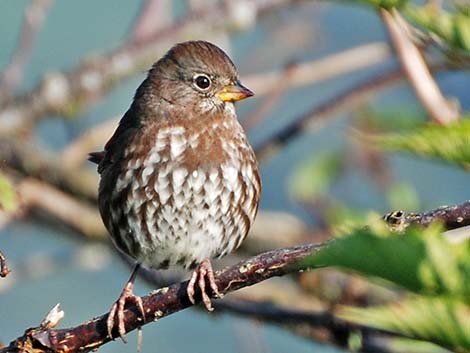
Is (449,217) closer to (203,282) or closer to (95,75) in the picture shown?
(203,282)

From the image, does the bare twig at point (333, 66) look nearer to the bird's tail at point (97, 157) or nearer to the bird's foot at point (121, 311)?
the bird's tail at point (97, 157)

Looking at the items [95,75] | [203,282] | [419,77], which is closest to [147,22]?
[95,75]

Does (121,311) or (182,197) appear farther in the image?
(182,197)

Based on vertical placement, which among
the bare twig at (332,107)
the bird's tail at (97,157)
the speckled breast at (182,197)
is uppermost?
the bare twig at (332,107)

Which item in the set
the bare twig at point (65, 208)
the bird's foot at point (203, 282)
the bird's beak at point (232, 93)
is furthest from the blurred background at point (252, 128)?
the bird's foot at point (203, 282)

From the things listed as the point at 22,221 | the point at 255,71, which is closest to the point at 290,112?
the point at 255,71

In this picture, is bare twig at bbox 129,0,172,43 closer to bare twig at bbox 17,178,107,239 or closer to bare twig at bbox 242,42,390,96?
bare twig at bbox 242,42,390,96

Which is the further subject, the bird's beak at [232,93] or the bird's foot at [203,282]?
the bird's beak at [232,93]
